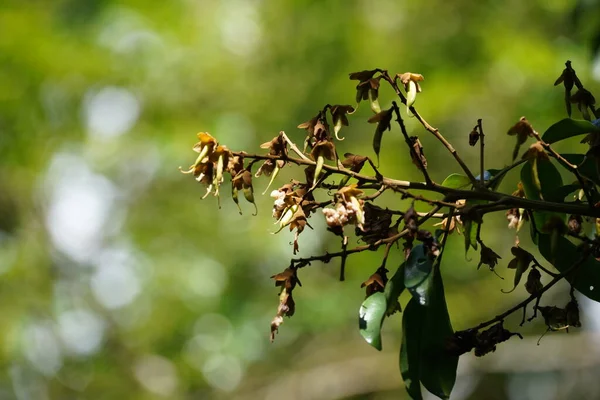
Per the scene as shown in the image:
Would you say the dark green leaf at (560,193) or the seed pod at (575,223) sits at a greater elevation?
the dark green leaf at (560,193)

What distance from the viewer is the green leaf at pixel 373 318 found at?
1.01m

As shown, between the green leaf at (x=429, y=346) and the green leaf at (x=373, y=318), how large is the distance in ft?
0.24

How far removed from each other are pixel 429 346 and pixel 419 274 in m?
0.11

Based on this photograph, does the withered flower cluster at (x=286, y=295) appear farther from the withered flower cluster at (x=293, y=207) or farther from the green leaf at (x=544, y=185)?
the green leaf at (x=544, y=185)

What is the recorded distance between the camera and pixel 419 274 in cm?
104

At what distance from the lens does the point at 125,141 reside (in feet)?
17.4

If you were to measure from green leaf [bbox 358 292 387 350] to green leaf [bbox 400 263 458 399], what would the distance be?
7 centimetres

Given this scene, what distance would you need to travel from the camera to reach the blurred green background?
15.9ft

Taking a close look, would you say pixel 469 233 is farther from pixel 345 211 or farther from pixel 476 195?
pixel 345 211

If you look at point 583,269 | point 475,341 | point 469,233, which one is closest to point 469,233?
point 469,233

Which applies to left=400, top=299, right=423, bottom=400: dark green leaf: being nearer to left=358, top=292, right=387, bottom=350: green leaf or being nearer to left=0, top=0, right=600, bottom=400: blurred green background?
left=358, top=292, right=387, bottom=350: green leaf

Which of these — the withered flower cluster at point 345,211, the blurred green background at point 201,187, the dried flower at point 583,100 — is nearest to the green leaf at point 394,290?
the withered flower cluster at point 345,211

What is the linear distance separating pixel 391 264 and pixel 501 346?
1710mm

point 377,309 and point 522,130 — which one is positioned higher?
point 522,130
